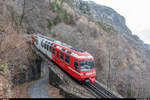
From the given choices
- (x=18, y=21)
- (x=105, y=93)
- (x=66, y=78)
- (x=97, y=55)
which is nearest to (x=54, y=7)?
(x=18, y=21)

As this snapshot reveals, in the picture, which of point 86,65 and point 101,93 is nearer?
point 101,93

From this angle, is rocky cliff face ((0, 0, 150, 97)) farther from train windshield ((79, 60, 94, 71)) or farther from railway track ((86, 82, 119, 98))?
train windshield ((79, 60, 94, 71))

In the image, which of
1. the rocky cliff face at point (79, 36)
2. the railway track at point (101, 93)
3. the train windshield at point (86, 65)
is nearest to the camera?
the railway track at point (101, 93)

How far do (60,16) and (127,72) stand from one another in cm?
3137

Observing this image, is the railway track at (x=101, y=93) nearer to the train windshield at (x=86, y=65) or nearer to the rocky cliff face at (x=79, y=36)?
the train windshield at (x=86, y=65)

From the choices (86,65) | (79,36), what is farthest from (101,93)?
(79,36)

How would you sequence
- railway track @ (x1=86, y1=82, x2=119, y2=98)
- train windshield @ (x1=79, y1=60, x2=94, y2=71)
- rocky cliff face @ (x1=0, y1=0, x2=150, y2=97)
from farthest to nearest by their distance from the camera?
rocky cliff face @ (x1=0, y1=0, x2=150, y2=97) < train windshield @ (x1=79, y1=60, x2=94, y2=71) < railway track @ (x1=86, y1=82, x2=119, y2=98)

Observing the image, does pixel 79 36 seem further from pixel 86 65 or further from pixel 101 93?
pixel 101 93

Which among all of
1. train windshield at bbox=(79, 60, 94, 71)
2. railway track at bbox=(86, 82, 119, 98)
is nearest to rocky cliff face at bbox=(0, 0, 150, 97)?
railway track at bbox=(86, 82, 119, 98)

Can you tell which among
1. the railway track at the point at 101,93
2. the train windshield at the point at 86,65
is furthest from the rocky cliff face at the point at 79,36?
the train windshield at the point at 86,65

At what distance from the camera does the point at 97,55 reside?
2781cm

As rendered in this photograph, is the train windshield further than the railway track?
Yes

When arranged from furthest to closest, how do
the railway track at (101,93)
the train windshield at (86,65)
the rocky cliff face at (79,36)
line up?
the rocky cliff face at (79,36), the train windshield at (86,65), the railway track at (101,93)

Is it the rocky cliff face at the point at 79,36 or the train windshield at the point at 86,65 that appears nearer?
the train windshield at the point at 86,65
